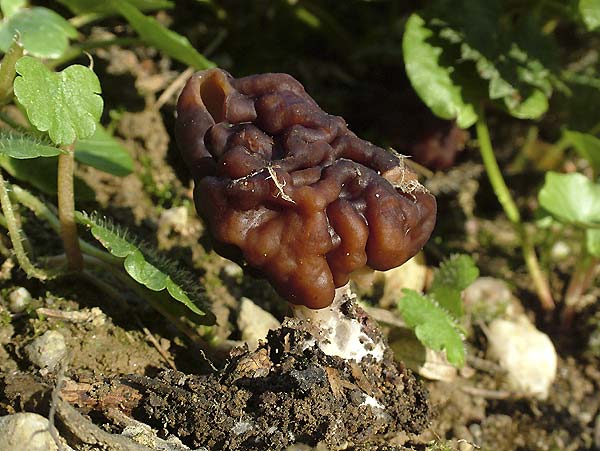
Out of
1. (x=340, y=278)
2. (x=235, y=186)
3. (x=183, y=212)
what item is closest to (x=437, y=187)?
(x=183, y=212)

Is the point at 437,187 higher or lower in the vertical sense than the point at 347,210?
lower

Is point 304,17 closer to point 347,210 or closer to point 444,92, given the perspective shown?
point 444,92

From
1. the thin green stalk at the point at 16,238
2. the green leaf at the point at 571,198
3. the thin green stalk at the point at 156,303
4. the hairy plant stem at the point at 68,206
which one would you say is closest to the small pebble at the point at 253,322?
the thin green stalk at the point at 156,303

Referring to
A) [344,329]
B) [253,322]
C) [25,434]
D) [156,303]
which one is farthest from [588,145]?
[25,434]

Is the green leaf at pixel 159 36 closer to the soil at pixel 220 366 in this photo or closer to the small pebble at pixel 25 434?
the soil at pixel 220 366

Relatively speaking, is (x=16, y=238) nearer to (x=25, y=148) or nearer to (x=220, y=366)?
(x=25, y=148)
